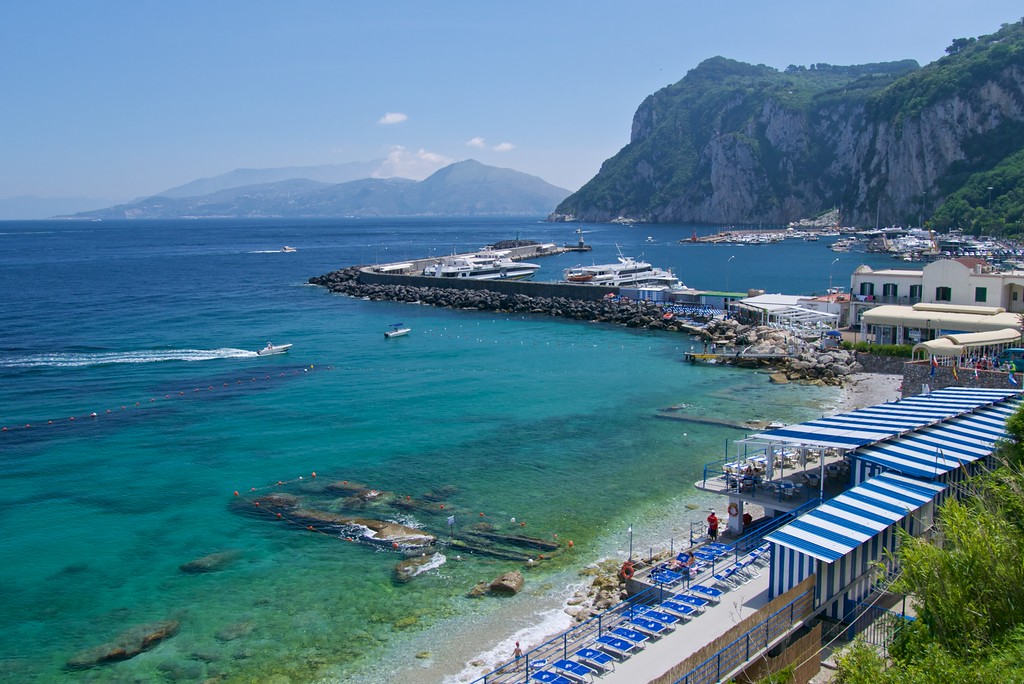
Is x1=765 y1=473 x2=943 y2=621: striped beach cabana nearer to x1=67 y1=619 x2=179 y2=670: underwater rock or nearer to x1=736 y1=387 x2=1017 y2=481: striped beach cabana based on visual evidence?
x1=736 y1=387 x2=1017 y2=481: striped beach cabana

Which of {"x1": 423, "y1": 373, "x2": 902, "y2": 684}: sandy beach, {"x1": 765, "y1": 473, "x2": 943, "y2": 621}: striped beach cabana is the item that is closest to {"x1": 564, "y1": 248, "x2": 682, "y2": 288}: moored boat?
{"x1": 423, "y1": 373, "x2": 902, "y2": 684}: sandy beach

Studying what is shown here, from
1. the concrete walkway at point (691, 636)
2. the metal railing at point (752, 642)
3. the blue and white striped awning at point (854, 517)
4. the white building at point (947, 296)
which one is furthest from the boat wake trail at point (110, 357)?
the metal railing at point (752, 642)

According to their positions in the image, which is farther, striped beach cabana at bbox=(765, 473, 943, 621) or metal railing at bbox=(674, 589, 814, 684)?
striped beach cabana at bbox=(765, 473, 943, 621)

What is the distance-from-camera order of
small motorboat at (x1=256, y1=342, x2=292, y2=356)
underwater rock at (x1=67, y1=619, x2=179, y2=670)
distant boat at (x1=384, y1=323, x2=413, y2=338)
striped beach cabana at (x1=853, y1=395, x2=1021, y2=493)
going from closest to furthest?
underwater rock at (x1=67, y1=619, x2=179, y2=670) → striped beach cabana at (x1=853, y1=395, x2=1021, y2=493) → small motorboat at (x1=256, y1=342, x2=292, y2=356) → distant boat at (x1=384, y1=323, x2=413, y2=338)

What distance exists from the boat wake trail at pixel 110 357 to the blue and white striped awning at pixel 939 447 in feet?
141

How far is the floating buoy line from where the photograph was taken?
36438 millimetres

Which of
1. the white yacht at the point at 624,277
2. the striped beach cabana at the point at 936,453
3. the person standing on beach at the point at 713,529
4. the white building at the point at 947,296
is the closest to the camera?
the striped beach cabana at the point at 936,453

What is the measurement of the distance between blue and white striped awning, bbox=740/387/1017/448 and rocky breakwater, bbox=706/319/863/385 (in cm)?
1558

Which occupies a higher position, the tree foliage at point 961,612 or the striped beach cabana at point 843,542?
the tree foliage at point 961,612

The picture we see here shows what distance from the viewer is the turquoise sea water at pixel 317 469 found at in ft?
60.4

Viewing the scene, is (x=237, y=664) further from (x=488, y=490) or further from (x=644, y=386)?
(x=644, y=386)

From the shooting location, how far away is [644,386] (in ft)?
141

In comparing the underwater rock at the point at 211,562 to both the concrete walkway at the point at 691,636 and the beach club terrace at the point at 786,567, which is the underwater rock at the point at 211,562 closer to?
the beach club terrace at the point at 786,567

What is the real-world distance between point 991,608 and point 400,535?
631 inches
